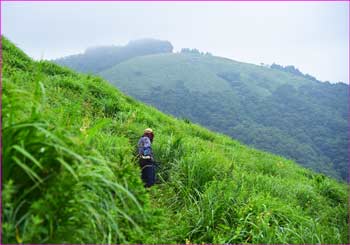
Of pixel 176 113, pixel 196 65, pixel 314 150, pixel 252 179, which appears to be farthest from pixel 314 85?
pixel 252 179

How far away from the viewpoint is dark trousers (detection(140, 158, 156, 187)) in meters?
7.02

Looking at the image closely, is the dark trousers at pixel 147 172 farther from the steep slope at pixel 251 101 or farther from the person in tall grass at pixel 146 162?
the steep slope at pixel 251 101

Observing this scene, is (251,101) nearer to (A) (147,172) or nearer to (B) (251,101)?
(B) (251,101)

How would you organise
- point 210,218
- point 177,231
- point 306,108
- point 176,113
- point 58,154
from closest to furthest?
point 58,154 → point 177,231 → point 210,218 → point 176,113 → point 306,108

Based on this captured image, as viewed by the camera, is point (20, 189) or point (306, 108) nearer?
point (20, 189)

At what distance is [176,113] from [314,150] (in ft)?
139

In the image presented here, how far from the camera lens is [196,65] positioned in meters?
168

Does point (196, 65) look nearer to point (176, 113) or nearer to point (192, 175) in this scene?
point (176, 113)

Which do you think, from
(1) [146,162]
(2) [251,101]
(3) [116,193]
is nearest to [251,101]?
(2) [251,101]

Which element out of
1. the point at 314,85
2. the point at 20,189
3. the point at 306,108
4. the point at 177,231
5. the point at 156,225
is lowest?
the point at 177,231

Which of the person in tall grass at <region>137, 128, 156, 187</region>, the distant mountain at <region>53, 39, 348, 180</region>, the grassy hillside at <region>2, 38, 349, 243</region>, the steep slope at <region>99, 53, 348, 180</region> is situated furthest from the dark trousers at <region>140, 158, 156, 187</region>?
the steep slope at <region>99, 53, 348, 180</region>

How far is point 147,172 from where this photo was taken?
7059 millimetres

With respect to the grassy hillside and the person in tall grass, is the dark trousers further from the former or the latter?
the grassy hillside

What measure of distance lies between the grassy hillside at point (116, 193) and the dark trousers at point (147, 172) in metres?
0.23
